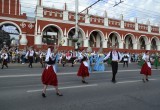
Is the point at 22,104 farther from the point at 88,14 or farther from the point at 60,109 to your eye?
the point at 88,14

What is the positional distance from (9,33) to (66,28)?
359 inches

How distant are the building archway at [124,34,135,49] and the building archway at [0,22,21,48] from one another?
23.1 m

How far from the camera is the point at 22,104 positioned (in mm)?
7102

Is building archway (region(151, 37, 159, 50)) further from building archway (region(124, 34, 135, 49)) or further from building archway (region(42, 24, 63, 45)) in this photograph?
building archway (region(42, 24, 63, 45))

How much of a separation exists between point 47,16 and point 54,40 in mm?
4522

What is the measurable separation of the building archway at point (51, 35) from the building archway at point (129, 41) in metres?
15.8

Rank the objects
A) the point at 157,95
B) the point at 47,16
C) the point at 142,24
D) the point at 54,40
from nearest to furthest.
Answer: the point at 157,95
the point at 47,16
the point at 54,40
the point at 142,24

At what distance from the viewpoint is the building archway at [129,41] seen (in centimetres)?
4919

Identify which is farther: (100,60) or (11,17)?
(11,17)

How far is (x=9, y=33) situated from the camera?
112 feet

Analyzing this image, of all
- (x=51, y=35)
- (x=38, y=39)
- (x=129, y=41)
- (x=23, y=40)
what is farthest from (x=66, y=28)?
(x=129, y=41)

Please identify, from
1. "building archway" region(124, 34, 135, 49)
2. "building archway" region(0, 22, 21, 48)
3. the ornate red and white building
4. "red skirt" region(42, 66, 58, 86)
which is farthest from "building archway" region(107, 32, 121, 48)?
"red skirt" region(42, 66, 58, 86)

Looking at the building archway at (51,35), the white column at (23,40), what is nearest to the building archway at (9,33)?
the white column at (23,40)

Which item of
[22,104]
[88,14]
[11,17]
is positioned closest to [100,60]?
[22,104]
